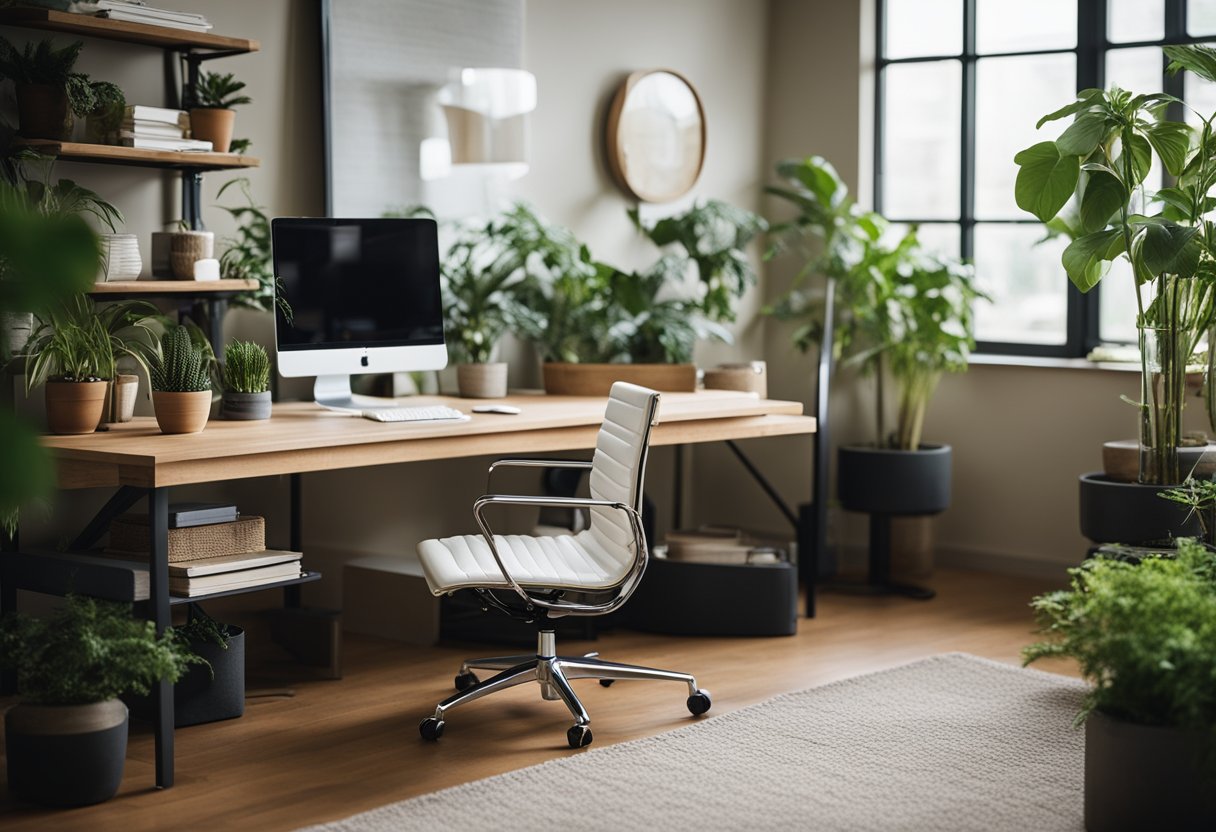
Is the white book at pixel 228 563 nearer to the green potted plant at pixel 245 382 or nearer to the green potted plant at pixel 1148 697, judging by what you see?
the green potted plant at pixel 245 382

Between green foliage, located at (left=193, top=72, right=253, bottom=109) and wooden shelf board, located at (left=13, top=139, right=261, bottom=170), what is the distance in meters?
0.17

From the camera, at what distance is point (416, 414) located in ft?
12.9

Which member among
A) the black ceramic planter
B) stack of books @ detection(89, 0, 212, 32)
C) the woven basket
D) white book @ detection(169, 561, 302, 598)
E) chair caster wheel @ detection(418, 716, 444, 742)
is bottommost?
chair caster wheel @ detection(418, 716, 444, 742)

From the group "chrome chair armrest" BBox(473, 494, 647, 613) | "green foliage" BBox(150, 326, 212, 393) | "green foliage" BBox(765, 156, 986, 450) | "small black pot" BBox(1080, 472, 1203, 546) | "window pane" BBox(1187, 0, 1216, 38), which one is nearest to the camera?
"chrome chair armrest" BBox(473, 494, 647, 613)

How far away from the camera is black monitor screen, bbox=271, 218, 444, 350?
4035 mm

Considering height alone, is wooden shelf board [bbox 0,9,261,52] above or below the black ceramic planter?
above

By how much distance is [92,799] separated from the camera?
304 cm

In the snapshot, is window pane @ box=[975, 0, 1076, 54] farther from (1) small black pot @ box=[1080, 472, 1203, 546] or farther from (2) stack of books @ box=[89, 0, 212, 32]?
(2) stack of books @ box=[89, 0, 212, 32]

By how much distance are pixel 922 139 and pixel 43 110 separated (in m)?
3.59

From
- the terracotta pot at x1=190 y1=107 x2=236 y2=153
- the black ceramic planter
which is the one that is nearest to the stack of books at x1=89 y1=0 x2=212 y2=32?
the terracotta pot at x1=190 y1=107 x2=236 y2=153

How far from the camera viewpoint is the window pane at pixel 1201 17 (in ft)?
17.2

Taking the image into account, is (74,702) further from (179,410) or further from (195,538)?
(179,410)

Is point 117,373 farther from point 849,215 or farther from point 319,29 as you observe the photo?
point 849,215

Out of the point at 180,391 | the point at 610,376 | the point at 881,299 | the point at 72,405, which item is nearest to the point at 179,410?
the point at 180,391
